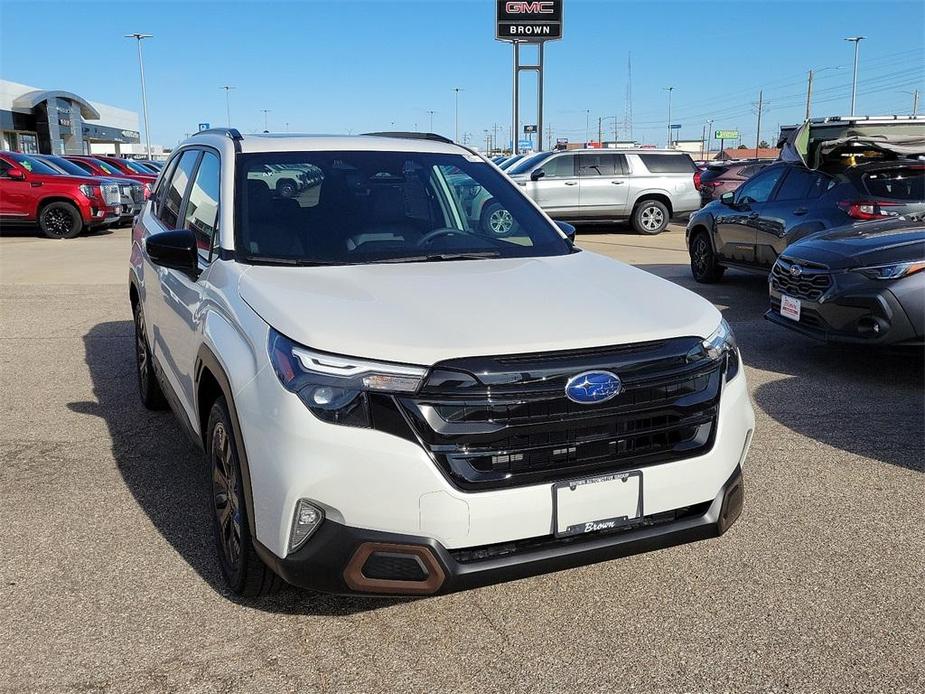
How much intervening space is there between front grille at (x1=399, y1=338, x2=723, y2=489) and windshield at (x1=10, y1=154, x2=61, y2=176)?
17.3 meters

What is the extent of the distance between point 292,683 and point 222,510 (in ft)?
2.53

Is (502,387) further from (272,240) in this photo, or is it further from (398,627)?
(272,240)

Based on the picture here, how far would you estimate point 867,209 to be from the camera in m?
8.20

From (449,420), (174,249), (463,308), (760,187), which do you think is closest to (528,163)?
(760,187)

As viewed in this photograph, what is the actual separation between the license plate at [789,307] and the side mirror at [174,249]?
4784mm

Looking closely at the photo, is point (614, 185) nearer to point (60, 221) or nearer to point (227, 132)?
point (60, 221)

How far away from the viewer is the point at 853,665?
2732 mm

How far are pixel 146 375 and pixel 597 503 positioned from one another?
3606mm

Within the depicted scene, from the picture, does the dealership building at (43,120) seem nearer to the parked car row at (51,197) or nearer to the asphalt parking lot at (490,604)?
the parked car row at (51,197)

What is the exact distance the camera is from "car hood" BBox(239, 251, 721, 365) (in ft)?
8.58

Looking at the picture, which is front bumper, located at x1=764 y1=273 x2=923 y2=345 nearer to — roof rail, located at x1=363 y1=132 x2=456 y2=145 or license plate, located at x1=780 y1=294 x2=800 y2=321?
license plate, located at x1=780 y1=294 x2=800 y2=321

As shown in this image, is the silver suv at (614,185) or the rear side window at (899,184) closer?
the rear side window at (899,184)

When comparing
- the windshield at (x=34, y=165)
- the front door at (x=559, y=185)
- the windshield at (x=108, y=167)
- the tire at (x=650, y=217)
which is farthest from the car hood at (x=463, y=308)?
the windshield at (x=108, y=167)

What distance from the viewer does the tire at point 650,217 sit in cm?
1883
